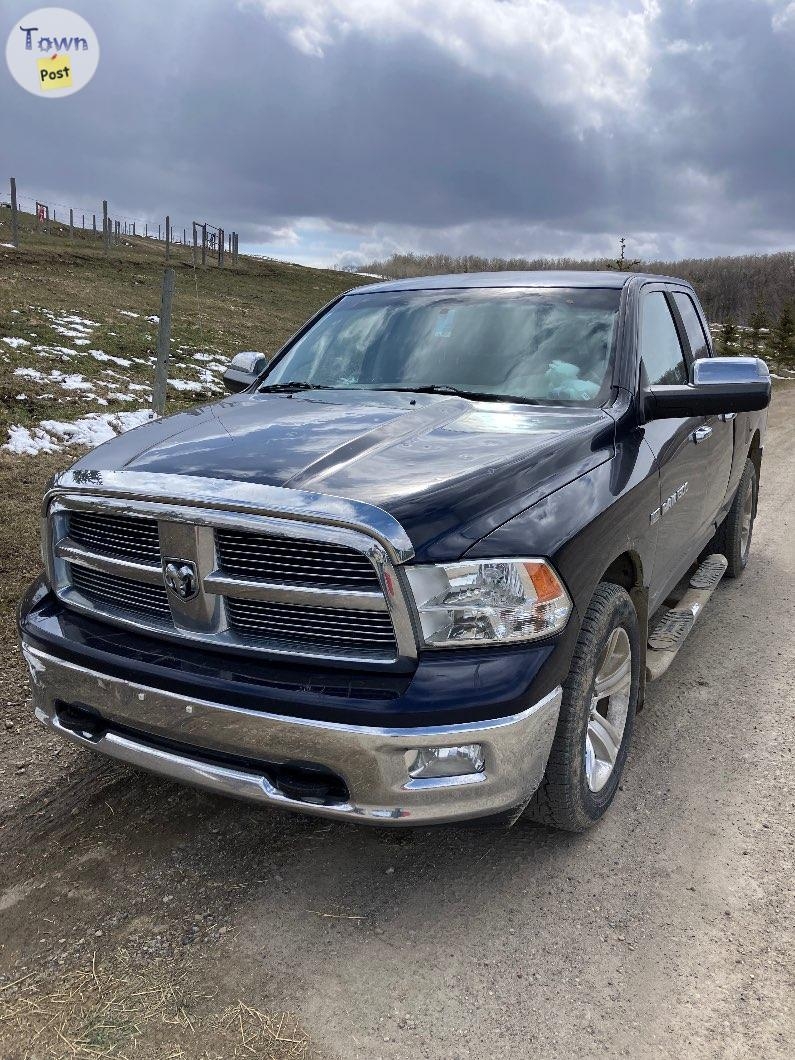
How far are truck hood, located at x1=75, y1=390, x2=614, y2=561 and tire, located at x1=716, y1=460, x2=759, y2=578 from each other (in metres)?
2.61

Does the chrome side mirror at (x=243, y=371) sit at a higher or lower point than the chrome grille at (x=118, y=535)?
higher

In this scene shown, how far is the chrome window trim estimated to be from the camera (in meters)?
2.13

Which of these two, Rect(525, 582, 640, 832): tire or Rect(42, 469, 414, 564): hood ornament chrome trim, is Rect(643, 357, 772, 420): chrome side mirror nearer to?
Rect(525, 582, 640, 832): tire

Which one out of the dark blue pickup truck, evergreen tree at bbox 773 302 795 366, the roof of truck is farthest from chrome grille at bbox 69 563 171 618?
evergreen tree at bbox 773 302 795 366

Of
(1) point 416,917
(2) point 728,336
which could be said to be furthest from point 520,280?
(2) point 728,336

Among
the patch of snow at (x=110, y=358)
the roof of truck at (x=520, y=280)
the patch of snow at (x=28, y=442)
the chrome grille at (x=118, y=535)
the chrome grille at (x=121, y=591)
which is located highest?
the roof of truck at (x=520, y=280)

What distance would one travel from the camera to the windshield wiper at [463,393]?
127 inches

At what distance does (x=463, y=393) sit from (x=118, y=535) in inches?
57.4

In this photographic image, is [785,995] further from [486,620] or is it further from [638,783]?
[486,620]

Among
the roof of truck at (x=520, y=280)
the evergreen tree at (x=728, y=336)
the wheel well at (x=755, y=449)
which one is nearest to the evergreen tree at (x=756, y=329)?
the evergreen tree at (x=728, y=336)

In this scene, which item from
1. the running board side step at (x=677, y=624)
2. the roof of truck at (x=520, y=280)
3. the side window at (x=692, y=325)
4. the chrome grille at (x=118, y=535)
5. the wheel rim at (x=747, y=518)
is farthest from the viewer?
the wheel rim at (x=747, y=518)

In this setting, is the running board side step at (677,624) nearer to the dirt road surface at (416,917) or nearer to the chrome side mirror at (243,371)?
the dirt road surface at (416,917)

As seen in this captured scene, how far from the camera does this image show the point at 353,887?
8.68ft

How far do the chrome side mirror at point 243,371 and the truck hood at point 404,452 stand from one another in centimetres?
82
